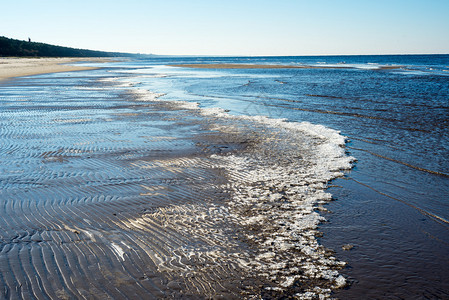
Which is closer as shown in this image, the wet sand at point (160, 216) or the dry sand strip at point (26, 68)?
the wet sand at point (160, 216)

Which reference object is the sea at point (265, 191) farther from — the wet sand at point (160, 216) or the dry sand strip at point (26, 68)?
the dry sand strip at point (26, 68)

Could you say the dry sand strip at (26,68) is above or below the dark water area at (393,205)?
above

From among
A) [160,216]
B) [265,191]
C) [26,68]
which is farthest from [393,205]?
[26,68]

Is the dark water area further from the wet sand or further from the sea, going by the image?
the wet sand

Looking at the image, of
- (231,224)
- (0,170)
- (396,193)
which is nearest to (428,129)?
(396,193)

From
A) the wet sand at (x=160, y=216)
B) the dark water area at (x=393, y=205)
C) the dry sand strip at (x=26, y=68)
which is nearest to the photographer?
the wet sand at (x=160, y=216)

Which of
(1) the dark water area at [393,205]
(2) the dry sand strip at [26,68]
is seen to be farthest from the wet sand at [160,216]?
(2) the dry sand strip at [26,68]

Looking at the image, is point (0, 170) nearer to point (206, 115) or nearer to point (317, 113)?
point (206, 115)

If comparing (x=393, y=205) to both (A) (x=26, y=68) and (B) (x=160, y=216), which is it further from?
(A) (x=26, y=68)

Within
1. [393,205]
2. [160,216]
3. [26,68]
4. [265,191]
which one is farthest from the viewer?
[26,68]

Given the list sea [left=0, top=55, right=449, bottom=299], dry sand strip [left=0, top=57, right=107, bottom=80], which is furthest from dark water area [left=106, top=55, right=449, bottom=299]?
dry sand strip [left=0, top=57, right=107, bottom=80]

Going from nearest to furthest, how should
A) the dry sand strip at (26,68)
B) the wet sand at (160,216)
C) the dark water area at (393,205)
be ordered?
the wet sand at (160,216)
the dark water area at (393,205)
the dry sand strip at (26,68)

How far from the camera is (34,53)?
95.3 m

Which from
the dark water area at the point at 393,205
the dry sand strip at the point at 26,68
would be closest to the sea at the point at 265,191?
the dark water area at the point at 393,205
